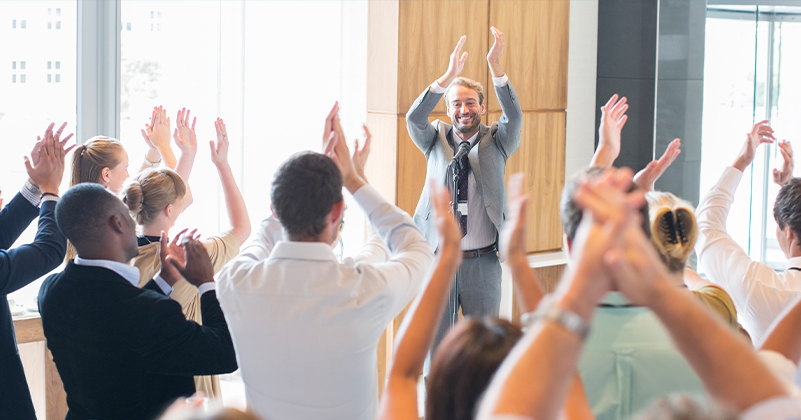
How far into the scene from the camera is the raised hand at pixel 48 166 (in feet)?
7.54

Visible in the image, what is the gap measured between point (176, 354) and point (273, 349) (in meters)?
0.31

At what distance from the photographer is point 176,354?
5.84 ft

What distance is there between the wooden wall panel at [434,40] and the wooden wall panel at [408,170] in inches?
6.0

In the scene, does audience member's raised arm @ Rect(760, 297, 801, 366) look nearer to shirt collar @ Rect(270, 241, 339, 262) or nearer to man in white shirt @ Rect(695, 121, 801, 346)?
man in white shirt @ Rect(695, 121, 801, 346)

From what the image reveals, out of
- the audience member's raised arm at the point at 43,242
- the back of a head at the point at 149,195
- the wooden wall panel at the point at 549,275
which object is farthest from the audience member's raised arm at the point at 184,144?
the wooden wall panel at the point at 549,275

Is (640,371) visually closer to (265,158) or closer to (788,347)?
(788,347)

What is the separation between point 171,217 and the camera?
2348 mm

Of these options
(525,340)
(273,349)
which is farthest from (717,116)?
(525,340)

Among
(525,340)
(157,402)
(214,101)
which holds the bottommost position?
(157,402)

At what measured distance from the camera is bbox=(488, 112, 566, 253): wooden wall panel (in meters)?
4.41

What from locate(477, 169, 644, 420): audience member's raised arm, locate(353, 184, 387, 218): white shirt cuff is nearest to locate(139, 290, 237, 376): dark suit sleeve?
locate(353, 184, 387, 218): white shirt cuff

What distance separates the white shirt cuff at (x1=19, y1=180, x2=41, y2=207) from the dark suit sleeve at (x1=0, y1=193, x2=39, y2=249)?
0.03 feet

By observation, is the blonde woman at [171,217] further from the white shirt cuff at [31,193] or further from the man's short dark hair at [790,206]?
the man's short dark hair at [790,206]

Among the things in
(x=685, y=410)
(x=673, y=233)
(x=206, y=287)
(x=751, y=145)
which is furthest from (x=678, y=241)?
(x=206, y=287)
